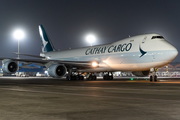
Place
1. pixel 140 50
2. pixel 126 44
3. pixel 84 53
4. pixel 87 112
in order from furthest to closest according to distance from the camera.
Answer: pixel 84 53 → pixel 126 44 → pixel 140 50 → pixel 87 112

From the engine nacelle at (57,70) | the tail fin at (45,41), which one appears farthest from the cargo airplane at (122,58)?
the tail fin at (45,41)

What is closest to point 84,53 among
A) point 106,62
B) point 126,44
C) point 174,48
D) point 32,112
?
point 106,62

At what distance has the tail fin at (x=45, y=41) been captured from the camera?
4381 cm

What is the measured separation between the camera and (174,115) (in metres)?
6.44

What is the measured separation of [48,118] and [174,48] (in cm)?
2086

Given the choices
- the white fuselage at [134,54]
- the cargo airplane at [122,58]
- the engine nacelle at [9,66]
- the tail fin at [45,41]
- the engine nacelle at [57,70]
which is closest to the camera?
the white fuselage at [134,54]

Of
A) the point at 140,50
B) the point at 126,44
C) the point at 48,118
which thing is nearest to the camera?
the point at 48,118

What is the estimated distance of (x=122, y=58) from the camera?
27.7 metres

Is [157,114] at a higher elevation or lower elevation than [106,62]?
lower

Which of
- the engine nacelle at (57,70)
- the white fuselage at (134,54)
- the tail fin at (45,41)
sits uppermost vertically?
A: the tail fin at (45,41)

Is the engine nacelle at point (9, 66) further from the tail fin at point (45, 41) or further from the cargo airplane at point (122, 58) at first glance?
the tail fin at point (45, 41)

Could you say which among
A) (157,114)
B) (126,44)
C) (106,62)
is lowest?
(157,114)

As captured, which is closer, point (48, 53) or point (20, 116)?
point (20, 116)

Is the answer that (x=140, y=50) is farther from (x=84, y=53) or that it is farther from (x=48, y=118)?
(x=48, y=118)
